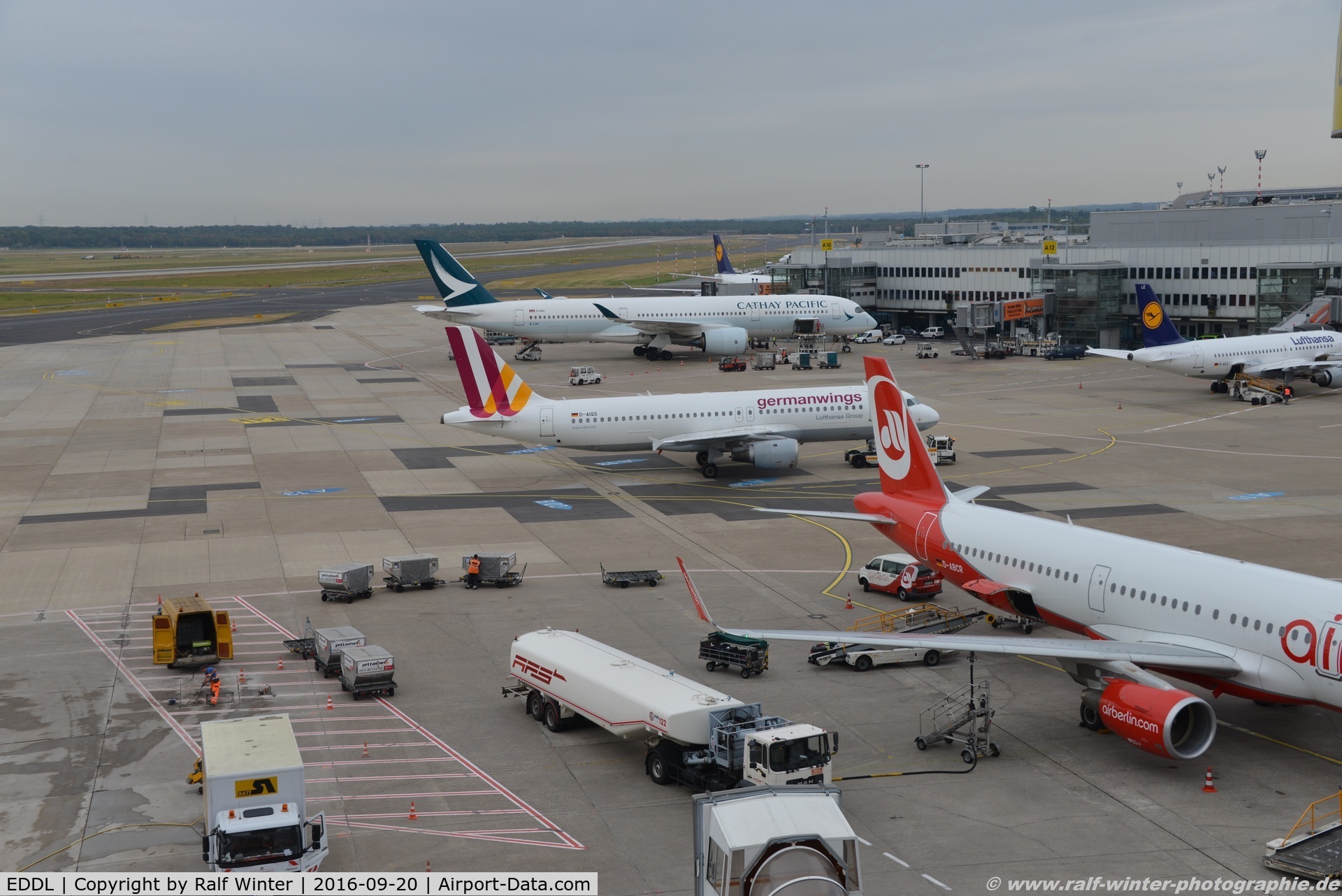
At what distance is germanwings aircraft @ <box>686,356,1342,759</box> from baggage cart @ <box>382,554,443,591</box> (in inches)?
691

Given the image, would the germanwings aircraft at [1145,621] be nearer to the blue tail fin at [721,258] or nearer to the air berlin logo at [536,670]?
the air berlin logo at [536,670]

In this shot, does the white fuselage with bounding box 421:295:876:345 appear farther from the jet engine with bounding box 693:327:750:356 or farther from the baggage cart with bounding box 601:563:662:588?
the baggage cart with bounding box 601:563:662:588

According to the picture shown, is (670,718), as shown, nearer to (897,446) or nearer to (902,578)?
(897,446)

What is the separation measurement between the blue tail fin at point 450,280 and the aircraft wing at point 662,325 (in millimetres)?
11939

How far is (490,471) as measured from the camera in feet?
216

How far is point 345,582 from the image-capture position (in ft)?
137

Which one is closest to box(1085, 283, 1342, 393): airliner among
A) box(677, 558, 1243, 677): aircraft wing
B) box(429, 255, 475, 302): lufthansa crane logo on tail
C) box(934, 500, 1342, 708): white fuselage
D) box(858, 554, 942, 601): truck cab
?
box(858, 554, 942, 601): truck cab

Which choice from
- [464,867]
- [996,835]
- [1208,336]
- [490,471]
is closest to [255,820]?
[464,867]

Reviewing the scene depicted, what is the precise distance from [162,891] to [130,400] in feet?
261

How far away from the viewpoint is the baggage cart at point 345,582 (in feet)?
137

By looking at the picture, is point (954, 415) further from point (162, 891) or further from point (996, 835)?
point (162, 891)

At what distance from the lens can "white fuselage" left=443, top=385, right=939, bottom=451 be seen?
6141cm

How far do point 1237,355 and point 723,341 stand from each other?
144 feet

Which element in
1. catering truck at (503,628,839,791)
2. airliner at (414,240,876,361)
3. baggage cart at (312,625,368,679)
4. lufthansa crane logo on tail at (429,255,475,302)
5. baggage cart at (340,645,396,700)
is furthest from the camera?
airliner at (414,240,876,361)
